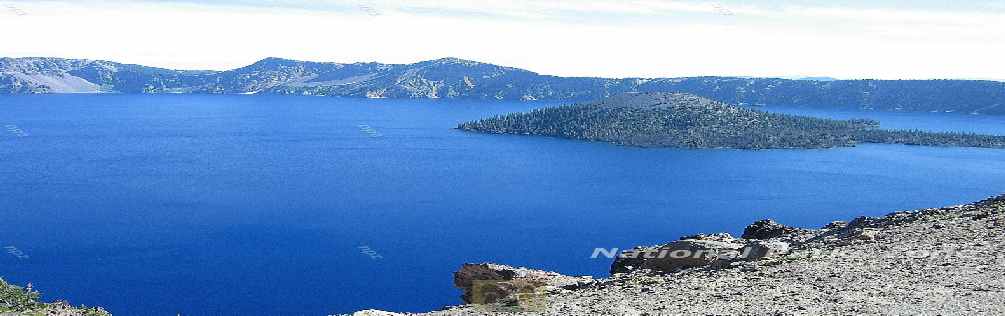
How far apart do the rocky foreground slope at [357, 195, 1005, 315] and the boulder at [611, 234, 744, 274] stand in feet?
0.15

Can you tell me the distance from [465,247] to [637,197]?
60270 mm

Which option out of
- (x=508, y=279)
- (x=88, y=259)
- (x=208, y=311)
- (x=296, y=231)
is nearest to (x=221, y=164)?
(x=296, y=231)

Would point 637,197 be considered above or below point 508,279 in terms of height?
below

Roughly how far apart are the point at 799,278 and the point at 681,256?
560cm

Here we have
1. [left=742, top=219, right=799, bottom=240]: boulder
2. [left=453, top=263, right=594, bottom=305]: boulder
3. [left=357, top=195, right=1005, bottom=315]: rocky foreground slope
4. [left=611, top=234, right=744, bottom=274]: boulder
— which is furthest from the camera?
[left=742, top=219, right=799, bottom=240]: boulder

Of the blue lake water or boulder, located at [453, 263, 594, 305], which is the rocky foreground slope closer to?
boulder, located at [453, 263, 594, 305]

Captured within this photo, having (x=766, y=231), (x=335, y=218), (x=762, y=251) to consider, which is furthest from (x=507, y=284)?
(x=335, y=218)

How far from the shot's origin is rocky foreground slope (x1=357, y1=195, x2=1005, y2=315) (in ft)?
74.8

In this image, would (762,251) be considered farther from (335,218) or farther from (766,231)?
(335,218)

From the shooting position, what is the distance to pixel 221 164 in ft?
612

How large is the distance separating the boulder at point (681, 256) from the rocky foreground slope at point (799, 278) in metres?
0.05

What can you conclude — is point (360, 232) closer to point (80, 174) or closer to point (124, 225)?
point (124, 225)

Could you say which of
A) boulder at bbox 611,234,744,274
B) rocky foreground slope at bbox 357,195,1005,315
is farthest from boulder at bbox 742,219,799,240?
boulder at bbox 611,234,744,274

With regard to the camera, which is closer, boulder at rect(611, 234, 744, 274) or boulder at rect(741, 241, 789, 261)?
boulder at rect(741, 241, 789, 261)
